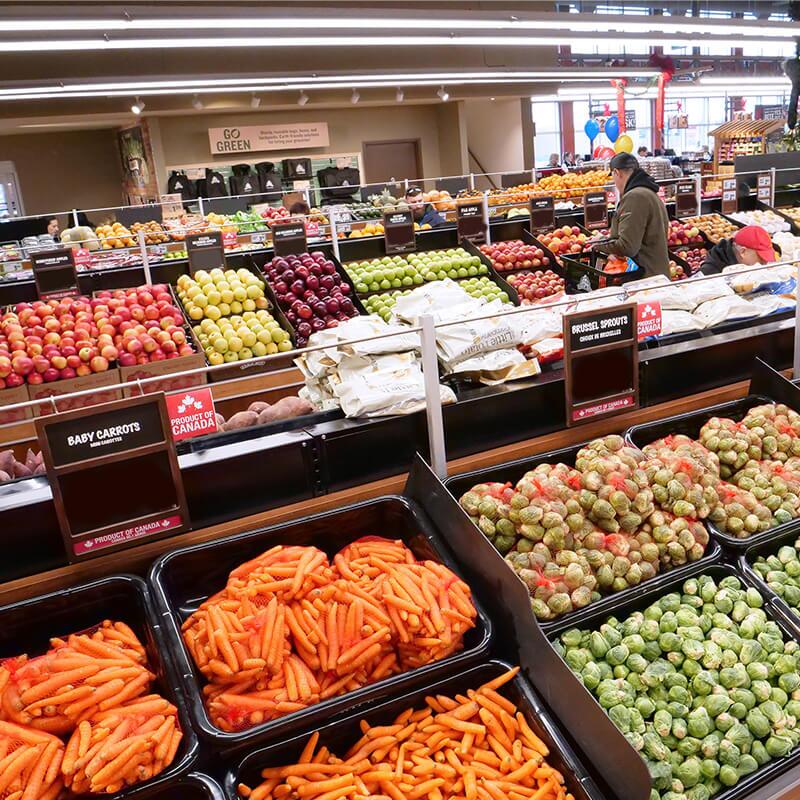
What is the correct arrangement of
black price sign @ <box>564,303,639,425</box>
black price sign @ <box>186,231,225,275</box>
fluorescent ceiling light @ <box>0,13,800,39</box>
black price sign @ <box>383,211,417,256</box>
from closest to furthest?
black price sign @ <box>564,303,639,425</box> → fluorescent ceiling light @ <box>0,13,800,39</box> → black price sign @ <box>186,231,225,275</box> → black price sign @ <box>383,211,417,256</box>

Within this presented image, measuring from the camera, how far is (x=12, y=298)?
5.64m

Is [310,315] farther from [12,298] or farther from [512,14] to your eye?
[512,14]

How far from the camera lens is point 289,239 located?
6.13m

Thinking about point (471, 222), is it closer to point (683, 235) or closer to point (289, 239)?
point (289, 239)

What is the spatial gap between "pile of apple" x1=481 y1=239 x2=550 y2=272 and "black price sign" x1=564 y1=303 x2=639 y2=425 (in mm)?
4304

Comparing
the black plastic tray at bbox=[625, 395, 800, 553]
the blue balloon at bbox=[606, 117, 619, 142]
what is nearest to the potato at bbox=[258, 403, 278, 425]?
the black plastic tray at bbox=[625, 395, 800, 553]

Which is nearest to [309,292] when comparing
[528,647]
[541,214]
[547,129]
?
[541,214]

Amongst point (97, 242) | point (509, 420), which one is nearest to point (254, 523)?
point (509, 420)

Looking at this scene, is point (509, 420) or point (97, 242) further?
point (97, 242)

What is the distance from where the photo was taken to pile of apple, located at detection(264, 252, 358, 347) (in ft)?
18.0

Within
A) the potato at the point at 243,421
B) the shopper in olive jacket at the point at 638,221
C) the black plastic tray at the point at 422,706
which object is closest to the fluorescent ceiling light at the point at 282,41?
the shopper in olive jacket at the point at 638,221

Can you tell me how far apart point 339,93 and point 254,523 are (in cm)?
1464

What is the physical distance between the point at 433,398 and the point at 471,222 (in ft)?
17.2

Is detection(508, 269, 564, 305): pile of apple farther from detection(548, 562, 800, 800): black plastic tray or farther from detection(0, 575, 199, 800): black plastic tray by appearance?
detection(0, 575, 199, 800): black plastic tray
